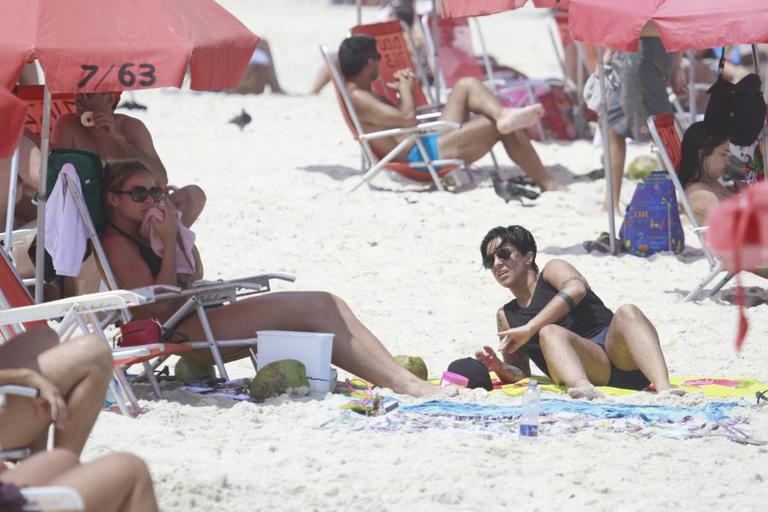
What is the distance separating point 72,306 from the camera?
444 cm

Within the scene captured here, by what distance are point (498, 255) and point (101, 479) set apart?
9.43 ft

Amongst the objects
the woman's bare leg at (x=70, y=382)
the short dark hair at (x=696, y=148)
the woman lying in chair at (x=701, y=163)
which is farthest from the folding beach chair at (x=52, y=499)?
the short dark hair at (x=696, y=148)

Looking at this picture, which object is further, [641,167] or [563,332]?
[641,167]

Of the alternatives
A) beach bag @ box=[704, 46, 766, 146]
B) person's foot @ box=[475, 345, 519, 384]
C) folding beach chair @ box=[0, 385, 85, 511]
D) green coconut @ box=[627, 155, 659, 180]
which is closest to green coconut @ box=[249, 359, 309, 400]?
person's foot @ box=[475, 345, 519, 384]

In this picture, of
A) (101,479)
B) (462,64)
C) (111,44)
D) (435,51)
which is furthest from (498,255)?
(462,64)

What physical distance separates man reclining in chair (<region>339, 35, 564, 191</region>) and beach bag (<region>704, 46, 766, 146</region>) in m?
2.30

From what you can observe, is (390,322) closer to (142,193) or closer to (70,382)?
(142,193)

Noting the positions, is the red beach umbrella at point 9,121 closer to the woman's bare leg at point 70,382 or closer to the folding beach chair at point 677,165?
the woman's bare leg at point 70,382

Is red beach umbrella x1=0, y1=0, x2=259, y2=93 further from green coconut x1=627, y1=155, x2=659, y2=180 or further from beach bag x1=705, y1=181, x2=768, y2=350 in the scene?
green coconut x1=627, y1=155, x2=659, y2=180

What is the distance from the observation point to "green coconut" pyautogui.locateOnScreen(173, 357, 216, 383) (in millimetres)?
5367

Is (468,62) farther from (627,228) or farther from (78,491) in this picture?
(78,491)

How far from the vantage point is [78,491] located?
276 centimetres

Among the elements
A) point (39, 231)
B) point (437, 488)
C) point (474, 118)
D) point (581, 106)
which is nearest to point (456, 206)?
point (474, 118)

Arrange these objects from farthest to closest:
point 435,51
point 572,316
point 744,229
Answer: point 435,51, point 572,316, point 744,229
